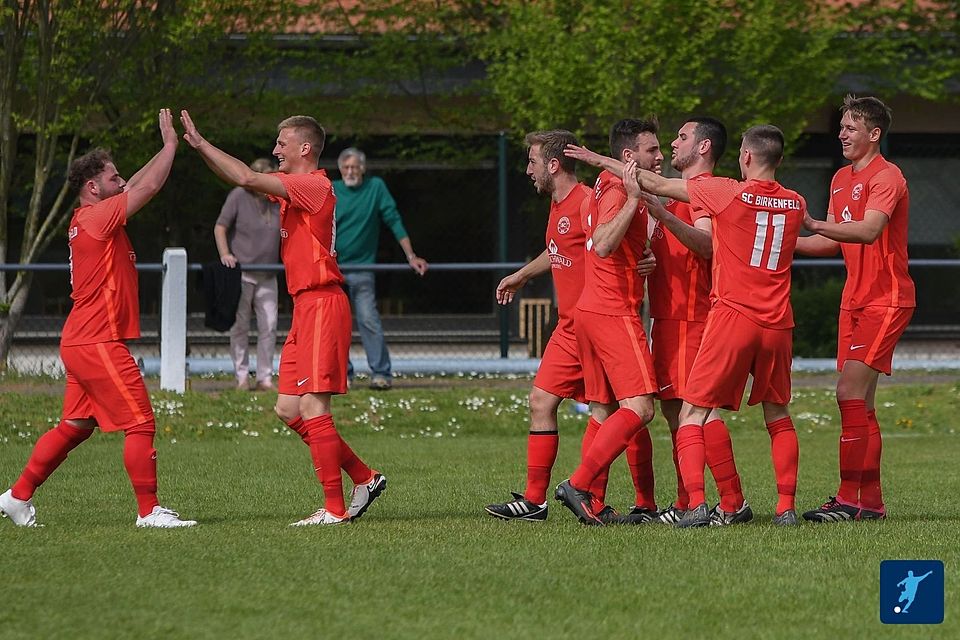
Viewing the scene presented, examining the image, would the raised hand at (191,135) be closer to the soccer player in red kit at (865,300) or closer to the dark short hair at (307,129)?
the dark short hair at (307,129)

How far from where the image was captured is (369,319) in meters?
15.8

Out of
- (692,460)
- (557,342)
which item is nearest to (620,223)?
(557,342)

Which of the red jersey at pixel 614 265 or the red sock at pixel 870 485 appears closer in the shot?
the red jersey at pixel 614 265

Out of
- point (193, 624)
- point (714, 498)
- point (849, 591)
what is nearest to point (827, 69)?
point (714, 498)

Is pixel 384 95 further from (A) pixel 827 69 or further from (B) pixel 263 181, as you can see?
(B) pixel 263 181

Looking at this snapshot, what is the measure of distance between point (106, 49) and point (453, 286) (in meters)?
5.04

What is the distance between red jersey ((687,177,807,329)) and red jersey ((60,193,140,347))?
3000mm

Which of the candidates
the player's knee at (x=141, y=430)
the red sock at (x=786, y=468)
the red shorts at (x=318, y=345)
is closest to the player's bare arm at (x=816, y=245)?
the red sock at (x=786, y=468)

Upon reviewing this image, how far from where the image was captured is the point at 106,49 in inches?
714

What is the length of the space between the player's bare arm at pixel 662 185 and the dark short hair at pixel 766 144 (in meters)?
0.42

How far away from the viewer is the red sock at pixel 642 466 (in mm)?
8766

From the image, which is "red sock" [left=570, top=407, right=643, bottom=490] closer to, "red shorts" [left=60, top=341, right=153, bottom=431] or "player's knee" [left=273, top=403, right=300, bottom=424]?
A: "player's knee" [left=273, top=403, right=300, bottom=424]

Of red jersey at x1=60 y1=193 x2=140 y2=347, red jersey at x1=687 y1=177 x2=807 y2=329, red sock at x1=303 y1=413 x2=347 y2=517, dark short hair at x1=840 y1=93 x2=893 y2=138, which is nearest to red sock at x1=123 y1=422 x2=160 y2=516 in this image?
red jersey at x1=60 y1=193 x2=140 y2=347

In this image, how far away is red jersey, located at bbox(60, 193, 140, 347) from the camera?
849 cm
